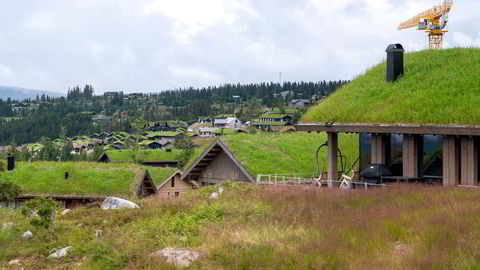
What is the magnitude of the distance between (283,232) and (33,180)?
32082 millimetres

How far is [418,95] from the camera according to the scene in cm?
2423

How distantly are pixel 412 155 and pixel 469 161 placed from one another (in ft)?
8.61

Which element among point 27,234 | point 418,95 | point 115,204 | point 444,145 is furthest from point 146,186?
point 27,234

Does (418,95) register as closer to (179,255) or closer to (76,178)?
(179,255)

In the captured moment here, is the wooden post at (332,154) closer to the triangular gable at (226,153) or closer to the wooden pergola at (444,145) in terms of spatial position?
the wooden pergola at (444,145)

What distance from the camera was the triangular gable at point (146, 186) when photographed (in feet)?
142

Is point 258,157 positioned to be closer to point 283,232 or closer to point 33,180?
point 33,180

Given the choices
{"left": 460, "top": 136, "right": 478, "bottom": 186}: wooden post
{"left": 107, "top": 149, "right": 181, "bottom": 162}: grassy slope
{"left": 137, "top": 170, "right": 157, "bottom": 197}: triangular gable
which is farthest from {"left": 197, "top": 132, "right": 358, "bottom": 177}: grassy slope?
{"left": 107, "top": 149, "right": 181, "bottom": 162}: grassy slope

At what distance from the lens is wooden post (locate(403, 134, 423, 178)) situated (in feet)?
79.9

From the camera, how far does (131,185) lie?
42.0 meters

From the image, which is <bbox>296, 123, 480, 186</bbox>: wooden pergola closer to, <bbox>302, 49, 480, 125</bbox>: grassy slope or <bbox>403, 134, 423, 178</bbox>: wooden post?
<bbox>403, 134, 423, 178</bbox>: wooden post

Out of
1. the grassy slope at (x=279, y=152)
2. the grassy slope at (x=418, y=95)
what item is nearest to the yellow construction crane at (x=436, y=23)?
the grassy slope at (x=279, y=152)

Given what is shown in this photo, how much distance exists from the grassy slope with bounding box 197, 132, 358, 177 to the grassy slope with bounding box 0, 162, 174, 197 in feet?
31.1

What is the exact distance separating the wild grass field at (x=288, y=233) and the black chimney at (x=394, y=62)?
341 inches
